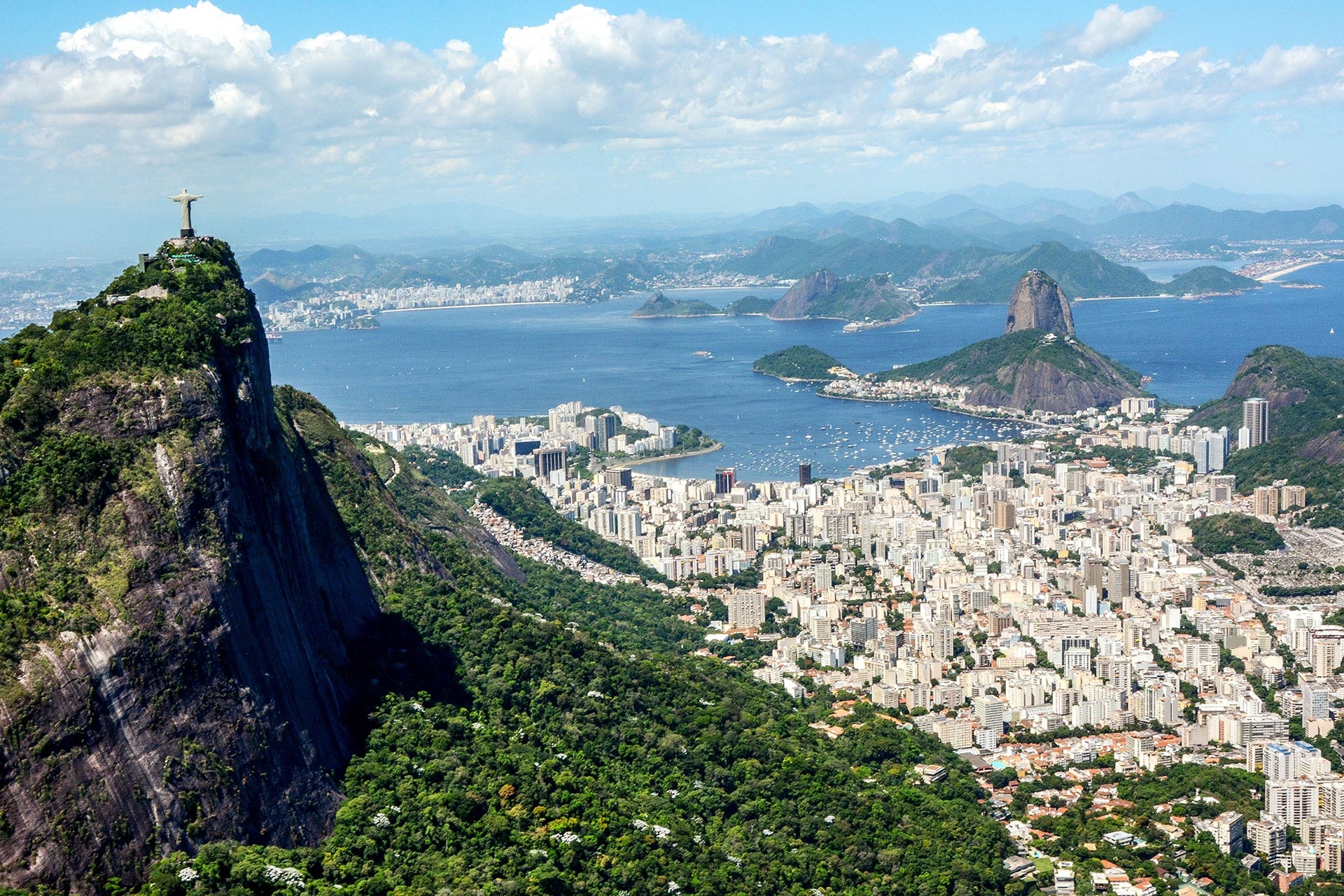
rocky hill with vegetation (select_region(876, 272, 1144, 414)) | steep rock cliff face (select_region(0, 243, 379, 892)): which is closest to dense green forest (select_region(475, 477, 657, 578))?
steep rock cliff face (select_region(0, 243, 379, 892))

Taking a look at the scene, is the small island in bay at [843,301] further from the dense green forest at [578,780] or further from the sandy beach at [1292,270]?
the dense green forest at [578,780]

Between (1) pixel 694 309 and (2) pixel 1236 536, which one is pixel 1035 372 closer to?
(2) pixel 1236 536

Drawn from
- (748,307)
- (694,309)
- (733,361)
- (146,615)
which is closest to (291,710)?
(146,615)

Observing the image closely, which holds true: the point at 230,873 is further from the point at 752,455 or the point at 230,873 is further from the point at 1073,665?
the point at 752,455

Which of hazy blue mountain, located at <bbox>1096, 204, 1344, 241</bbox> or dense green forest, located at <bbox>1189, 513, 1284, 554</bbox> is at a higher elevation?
hazy blue mountain, located at <bbox>1096, 204, 1344, 241</bbox>

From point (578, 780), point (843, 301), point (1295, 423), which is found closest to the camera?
point (578, 780)

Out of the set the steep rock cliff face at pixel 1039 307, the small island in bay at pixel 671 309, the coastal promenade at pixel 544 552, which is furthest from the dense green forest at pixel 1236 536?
the small island in bay at pixel 671 309

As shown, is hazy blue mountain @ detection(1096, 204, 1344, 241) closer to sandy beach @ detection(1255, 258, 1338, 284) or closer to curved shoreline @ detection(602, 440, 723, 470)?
sandy beach @ detection(1255, 258, 1338, 284)

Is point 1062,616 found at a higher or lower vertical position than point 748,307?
lower
